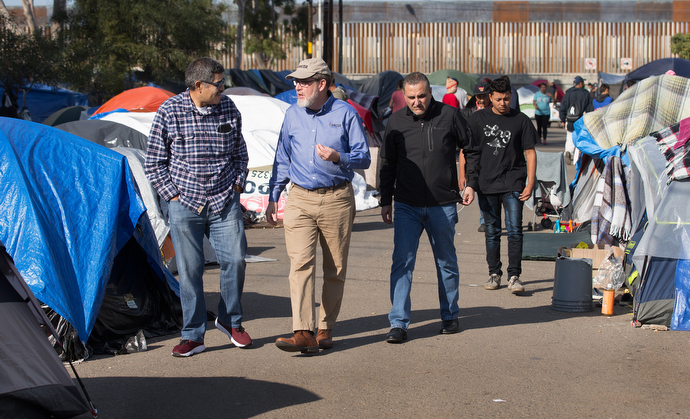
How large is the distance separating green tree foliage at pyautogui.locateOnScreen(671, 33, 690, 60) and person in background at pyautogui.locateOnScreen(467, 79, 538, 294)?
4061 centimetres

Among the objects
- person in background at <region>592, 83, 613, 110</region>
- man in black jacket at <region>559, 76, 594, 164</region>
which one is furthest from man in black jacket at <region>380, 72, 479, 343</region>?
person in background at <region>592, 83, 613, 110</region>

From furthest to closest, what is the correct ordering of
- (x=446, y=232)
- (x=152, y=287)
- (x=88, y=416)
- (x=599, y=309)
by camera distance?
1. (x=599, y=309)
2. (x=152, y=287)
3. (x=446, y=232)
4. (x=88, y=416)

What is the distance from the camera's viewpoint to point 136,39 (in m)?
26.1

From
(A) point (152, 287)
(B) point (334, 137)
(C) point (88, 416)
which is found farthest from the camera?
(A) point (152, 287)

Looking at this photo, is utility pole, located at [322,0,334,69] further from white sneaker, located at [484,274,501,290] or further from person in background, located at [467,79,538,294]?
white sneaker, located at [484,274,501,290]

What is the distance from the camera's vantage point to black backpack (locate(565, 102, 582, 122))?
17250mm

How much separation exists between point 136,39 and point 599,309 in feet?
75.1

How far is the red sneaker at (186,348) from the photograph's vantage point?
5070 millimetres

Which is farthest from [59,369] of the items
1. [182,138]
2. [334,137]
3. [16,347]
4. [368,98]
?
[368,98]

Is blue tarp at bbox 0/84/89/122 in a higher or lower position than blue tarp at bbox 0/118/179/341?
higher

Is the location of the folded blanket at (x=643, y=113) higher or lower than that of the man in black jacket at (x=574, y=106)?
lower

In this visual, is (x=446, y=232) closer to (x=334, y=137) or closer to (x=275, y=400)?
(x=334, y=137)

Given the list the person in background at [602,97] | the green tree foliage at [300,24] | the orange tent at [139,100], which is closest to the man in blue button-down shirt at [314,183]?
the orange tent at [139,100]

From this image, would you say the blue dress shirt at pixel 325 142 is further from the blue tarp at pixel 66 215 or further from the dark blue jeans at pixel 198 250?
the blue tarp at pixel 66 215
